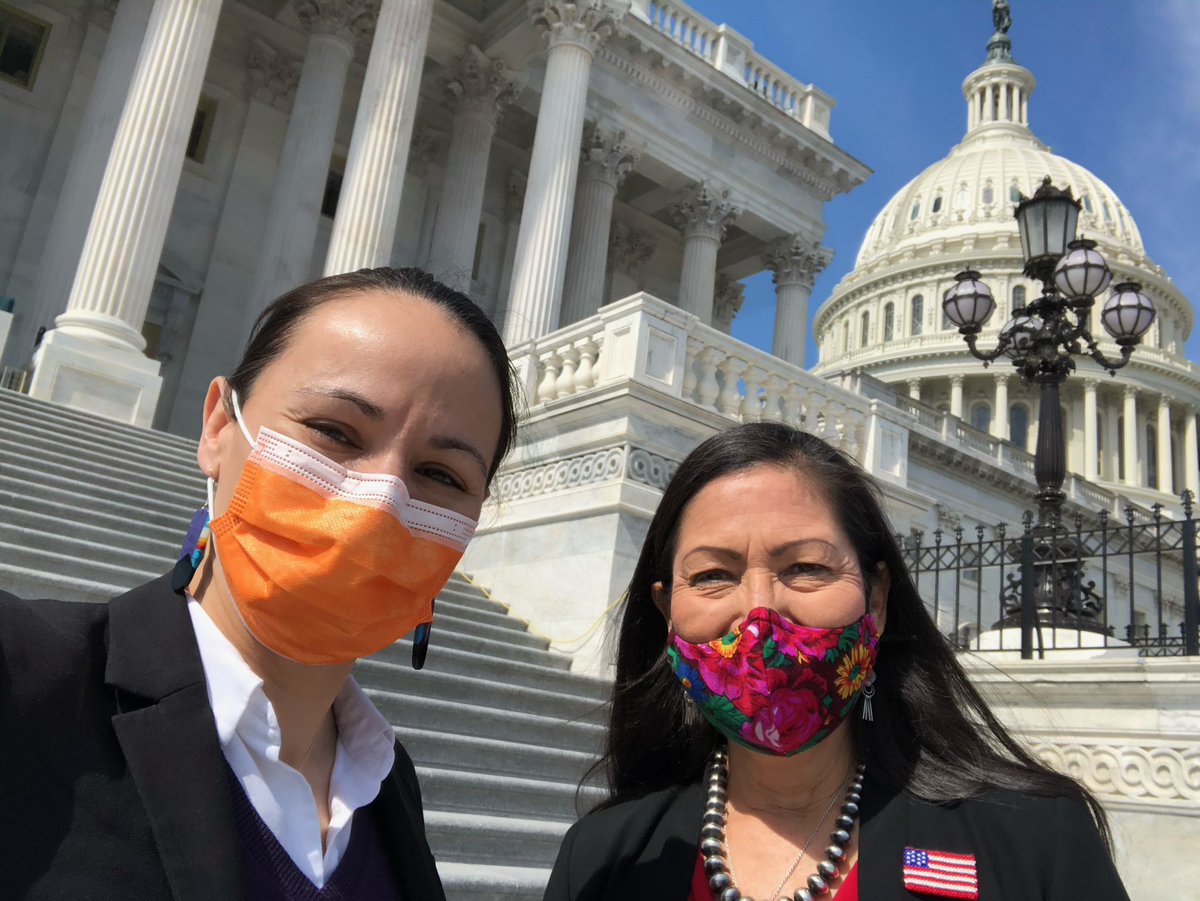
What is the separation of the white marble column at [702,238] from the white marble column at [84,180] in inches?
501

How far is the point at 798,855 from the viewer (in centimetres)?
231

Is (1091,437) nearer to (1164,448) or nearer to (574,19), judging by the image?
(1164,448)

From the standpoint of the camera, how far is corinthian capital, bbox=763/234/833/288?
84.1 feet

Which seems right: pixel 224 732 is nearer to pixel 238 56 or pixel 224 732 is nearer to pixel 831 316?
pixel 238 56

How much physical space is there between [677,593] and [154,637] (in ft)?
4.40

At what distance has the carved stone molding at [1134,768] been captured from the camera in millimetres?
6215

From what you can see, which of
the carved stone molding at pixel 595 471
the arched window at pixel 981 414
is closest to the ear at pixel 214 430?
the carved stone molding at pixel 595 471

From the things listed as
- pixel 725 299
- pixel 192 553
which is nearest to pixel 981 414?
pixel 725 299

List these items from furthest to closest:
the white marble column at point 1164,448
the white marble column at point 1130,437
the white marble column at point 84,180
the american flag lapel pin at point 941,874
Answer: the white marble column at point 1164,448 → the white marble column at point 1130,437 → the white marble column at point 84,180 → the american flag lapel pin at point 941,874

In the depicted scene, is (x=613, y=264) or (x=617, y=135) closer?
(x=617, y=135)

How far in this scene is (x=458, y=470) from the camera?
1982 mm

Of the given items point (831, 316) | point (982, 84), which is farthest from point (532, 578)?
point (982, 84)

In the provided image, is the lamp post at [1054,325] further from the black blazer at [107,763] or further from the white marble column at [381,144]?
the white marble column at [381,144]

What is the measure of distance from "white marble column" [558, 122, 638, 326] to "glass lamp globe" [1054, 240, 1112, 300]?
41.8ft
